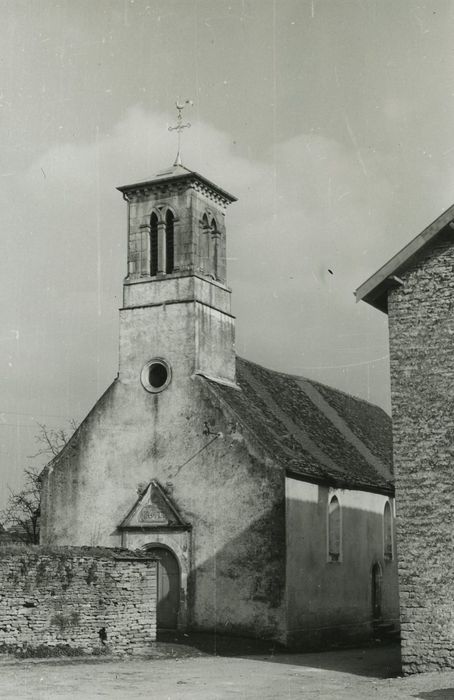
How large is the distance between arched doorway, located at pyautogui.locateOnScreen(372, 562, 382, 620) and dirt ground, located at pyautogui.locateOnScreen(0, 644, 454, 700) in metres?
7.87

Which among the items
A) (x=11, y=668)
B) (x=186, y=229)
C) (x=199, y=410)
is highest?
(x=186, y=229)

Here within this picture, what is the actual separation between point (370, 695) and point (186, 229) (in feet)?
57.0

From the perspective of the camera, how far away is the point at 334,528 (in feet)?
95.6

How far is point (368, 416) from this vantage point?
1608 inches

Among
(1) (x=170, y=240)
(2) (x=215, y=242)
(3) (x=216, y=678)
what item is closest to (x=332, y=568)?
(3) (x=216, y=678)

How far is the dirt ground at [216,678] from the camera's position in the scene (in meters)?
15.6

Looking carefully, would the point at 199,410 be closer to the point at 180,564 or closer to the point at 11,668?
the point at 180,564

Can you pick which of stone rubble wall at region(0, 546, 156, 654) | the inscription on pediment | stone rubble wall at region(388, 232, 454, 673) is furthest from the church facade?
stone rubble wall at region(388, 232, 454, 673)

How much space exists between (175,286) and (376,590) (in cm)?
1250

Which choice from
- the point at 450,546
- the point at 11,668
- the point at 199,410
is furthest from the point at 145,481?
the point at 450,546

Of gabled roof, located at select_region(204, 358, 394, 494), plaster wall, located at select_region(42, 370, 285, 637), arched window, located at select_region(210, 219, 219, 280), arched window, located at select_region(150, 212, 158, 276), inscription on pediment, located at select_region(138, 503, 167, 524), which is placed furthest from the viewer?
arched window, located at select_region(210, 219, 219, 280)

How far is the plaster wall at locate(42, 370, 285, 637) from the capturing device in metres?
25.4

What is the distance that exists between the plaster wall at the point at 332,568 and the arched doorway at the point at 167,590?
3.50 m

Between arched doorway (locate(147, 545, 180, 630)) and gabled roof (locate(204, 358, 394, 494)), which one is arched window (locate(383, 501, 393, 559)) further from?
arched doorway (locate(147, 545, 180, 630))
